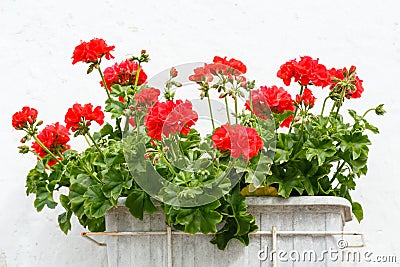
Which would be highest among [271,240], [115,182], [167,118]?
[167,118]

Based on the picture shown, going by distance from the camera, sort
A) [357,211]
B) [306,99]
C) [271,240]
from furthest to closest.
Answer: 1. [357,211]
2. [306,99]
3. [271,240]

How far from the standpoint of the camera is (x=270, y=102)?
1416 mm

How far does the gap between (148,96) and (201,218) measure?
0.24 metres

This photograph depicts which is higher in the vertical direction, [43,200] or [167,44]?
[167,44]

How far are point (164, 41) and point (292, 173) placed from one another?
2.20 feet

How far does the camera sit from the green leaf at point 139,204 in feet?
4.27

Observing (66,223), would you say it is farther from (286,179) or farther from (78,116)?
(286,179)

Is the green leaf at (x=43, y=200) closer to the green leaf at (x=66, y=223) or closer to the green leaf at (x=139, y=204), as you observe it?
the green leaf at (x=66, y=223)

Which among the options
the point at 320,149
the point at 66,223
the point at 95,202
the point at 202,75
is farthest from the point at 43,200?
the point at 320,149

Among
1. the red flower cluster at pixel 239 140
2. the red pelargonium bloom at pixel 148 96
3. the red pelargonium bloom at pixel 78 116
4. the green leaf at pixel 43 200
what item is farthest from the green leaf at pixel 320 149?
the green leaf at pixel 43 200

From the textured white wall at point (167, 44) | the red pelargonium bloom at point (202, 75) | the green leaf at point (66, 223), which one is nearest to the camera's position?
the red pelargonium bloom at point (202, 75)

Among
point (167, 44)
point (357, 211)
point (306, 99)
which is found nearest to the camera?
point (306, 99)

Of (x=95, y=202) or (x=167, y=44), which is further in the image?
(x=167, y=44)

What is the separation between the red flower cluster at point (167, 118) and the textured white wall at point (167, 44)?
0.60 metres
